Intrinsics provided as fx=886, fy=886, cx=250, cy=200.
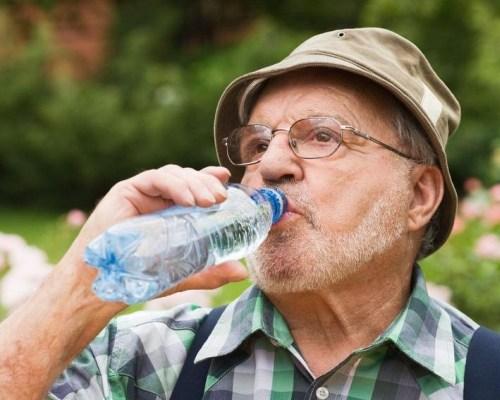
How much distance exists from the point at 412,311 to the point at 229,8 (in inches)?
696

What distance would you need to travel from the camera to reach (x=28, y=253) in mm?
3611

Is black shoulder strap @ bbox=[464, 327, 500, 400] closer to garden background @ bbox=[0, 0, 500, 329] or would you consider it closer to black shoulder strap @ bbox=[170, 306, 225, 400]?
black shoulder strap @ bbox=[170, 306, 225, 400]

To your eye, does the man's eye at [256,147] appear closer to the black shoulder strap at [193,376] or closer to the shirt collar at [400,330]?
the shirt collar at [400,330]

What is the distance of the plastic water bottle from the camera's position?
5.89ft

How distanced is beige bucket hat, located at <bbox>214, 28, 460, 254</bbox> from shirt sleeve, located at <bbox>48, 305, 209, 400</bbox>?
0.52 m

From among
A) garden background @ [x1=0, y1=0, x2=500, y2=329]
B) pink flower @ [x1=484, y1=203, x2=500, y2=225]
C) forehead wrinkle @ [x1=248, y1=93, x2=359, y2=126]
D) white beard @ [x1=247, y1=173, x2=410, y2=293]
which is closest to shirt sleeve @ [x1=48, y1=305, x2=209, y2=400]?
white beard @ [x1=247, y1=173, x2=410, y2=293]

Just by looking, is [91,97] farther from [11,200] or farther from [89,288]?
[89,288]

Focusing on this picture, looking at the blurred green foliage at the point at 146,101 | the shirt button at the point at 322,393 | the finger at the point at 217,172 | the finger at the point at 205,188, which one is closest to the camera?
the finger at the point at 205,188

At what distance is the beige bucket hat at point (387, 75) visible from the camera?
90.9 inches

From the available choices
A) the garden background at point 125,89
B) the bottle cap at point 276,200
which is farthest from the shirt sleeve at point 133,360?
the garden background at point 125,89

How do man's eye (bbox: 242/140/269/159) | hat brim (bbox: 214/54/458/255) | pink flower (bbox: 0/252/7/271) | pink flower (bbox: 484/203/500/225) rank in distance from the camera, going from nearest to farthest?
hat brim (bbox: 214/54/458/255) < man's eye (bbox: 242/140/269/159) < pink flower (bbox: 0/252/7/271) < pink flower (bbox: 484/203/500/225)

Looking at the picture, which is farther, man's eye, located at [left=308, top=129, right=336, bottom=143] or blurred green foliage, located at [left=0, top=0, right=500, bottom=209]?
blurred green foliage, located at [left=0, top=0, right=500, bottom=209]

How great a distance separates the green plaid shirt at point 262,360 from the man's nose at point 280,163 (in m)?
0.35

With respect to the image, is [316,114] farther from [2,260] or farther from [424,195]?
[2,260]
